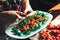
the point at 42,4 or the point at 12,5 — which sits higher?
the point at 12,5

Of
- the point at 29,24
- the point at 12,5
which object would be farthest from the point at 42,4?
the point at 29,24

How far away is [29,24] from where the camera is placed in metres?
1.82

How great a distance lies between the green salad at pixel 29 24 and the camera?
1748 millimetres

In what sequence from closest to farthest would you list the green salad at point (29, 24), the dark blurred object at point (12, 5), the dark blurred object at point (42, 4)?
the green salad at point (29, 24)
the dark blurred object at point (12, 5)
the dark blurred object at point (42, 4)

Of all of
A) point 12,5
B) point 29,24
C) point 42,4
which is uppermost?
point 12,5

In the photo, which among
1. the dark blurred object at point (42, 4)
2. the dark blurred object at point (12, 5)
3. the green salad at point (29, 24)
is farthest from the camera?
the dark blurred object at point (42, 4)

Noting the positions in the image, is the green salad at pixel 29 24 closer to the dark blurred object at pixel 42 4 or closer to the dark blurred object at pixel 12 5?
the dark blurred object at pixel 12 5

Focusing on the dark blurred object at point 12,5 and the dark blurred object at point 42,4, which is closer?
the dark blurred object at point 12,5

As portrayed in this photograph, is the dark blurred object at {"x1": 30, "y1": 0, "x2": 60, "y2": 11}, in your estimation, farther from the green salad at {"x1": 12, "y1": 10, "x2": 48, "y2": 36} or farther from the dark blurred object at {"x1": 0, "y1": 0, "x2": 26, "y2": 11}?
the green salad at {"x1": 12, "y1": 10, "x2": 48, "y2": 36}

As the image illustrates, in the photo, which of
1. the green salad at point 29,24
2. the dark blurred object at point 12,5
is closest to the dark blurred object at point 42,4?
the dark blurred object at point 12,5

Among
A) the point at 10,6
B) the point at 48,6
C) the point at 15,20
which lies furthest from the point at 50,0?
the point at 15,20

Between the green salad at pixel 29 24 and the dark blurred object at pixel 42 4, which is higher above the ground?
the green salad at pixel 29 24

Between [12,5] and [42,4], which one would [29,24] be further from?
[42,4]

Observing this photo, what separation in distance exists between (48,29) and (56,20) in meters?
0.19
